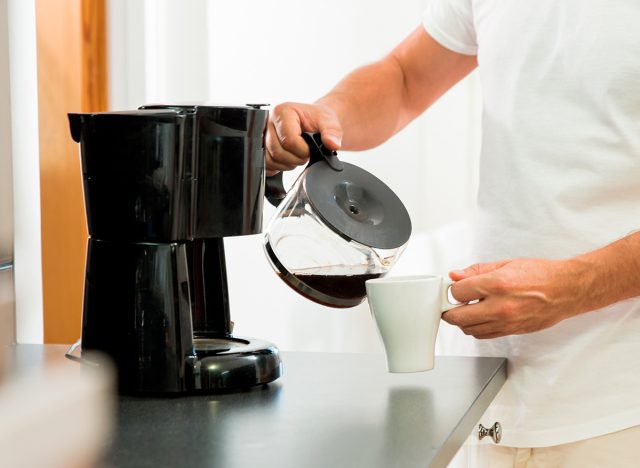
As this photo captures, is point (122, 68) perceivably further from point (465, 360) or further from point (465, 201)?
point (465, 201)

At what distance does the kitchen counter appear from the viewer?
0.74 m

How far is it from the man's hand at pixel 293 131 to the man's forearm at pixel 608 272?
317 mm

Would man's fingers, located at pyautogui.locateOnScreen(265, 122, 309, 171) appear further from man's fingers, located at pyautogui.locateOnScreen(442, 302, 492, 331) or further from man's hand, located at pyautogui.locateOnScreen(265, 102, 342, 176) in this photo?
man's fingers, located at pyautogui.locateOnScreen(442, 302, 492, 331)

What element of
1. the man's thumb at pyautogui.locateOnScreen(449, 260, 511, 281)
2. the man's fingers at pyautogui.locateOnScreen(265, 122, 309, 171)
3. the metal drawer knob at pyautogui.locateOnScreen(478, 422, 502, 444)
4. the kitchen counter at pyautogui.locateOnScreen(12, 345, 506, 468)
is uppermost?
the man's fingers at pyautogui.locateOnScreen(265, 122, 309, 171)

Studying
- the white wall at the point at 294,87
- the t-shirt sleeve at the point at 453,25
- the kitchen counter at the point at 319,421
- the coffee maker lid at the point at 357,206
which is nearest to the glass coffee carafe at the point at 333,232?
the coffee maker lid at the point at 357,206

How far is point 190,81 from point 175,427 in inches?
51.5

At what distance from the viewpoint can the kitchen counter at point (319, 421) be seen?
2.43 ft

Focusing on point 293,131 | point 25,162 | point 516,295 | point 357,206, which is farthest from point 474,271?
point 25,162

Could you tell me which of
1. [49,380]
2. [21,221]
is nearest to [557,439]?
[49,380]

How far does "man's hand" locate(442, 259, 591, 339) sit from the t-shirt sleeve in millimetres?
524

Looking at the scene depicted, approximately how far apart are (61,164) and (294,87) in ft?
3.15

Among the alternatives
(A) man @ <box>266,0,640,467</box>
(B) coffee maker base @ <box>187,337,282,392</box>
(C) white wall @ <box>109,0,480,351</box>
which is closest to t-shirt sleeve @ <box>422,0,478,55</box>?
(A) man @ <box>266,0,640,467</box>

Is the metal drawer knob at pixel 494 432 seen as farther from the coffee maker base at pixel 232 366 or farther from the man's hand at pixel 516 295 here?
the coffee maker base at pixel 232 366

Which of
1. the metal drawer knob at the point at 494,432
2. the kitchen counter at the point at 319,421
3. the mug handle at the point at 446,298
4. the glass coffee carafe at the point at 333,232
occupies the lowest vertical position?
the metal drawer knob at the point at 494,432
